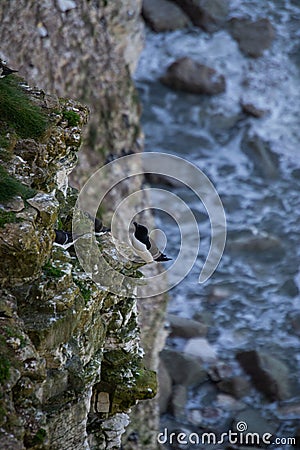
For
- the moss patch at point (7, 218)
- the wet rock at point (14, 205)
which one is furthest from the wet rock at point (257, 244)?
the moss patch at point (7, 218)

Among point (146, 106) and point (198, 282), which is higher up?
point (146, 106)

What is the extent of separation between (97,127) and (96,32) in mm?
1751

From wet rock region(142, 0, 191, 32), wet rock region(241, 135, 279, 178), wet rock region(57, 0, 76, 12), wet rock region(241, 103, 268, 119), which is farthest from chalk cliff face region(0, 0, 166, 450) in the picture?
wet rock region(142, 0, 191, 32)

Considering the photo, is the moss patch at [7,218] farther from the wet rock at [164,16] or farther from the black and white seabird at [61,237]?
the wet rock at [164,16]

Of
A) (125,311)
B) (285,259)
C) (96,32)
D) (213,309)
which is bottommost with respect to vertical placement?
(125,311)

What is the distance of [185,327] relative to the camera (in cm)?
1628

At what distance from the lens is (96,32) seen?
14.0 meters

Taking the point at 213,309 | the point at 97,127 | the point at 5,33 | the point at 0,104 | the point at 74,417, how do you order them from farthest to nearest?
the point at 213,309 < the point at 97,127 < the point at 5,33 < the point at 0,104 < the point at 74,417

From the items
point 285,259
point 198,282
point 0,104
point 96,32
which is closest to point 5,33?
point 96,32

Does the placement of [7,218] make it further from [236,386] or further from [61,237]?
[236,386]

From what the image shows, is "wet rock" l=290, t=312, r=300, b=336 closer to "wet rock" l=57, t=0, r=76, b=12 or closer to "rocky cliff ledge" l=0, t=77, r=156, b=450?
"wet rock" l=57, t=0, r=76, b=12

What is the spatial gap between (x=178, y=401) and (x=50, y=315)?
31.0ft

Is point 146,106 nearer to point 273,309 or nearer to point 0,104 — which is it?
point 273,309

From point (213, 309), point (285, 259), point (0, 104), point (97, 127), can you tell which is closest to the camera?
point (0, 104)
